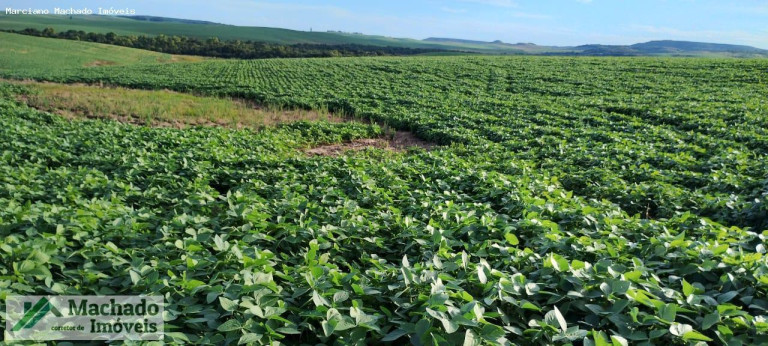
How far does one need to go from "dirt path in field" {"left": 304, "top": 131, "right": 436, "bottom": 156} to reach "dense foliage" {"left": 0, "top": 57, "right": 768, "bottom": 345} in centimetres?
188

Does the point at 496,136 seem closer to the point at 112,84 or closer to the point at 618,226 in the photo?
the point at 618,226

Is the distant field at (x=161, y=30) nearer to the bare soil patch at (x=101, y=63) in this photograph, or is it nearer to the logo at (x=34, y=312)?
the bare soil patch at (x=101, y=63)

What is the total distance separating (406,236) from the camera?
158 inches

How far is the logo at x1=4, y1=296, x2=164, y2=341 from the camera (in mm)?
2279

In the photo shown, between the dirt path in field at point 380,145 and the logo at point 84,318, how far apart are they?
10.4 metres

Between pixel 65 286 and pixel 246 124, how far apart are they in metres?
15.5

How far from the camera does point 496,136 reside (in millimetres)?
12875

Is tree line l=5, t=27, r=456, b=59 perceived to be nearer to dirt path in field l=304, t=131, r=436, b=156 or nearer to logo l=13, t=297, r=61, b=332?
dirt path in field l=304, t=131, r=436, b=156

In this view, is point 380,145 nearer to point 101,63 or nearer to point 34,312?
point 34,312

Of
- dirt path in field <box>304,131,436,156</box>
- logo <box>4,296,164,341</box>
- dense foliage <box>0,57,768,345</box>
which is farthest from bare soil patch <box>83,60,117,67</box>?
logo <box>4,296,164,341</box>

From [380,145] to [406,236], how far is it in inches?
404

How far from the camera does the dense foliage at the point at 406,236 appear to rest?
2459 millimetres

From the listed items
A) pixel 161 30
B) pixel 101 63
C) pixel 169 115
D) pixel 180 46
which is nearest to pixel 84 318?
pixel 169 115

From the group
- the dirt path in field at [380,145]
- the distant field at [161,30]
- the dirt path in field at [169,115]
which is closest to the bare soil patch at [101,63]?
the dirt path in field at [169,115]
